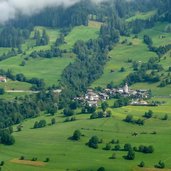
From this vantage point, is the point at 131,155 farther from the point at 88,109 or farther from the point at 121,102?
the point at 121,102

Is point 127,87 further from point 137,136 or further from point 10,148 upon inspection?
point 10,148

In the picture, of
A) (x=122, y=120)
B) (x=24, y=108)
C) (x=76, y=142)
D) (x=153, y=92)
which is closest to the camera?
(x=76, y=142)

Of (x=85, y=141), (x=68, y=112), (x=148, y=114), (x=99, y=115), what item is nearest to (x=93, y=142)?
(x=85, y=141)

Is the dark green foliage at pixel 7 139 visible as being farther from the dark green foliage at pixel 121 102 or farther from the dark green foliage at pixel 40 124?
the dark green foliage at pixel 121 102

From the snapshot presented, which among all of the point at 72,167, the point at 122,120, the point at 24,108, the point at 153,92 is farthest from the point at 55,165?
the point at 153,92

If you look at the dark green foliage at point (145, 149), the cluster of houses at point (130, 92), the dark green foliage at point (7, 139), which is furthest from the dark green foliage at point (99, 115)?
the cluster of houses at point (130, 92)
